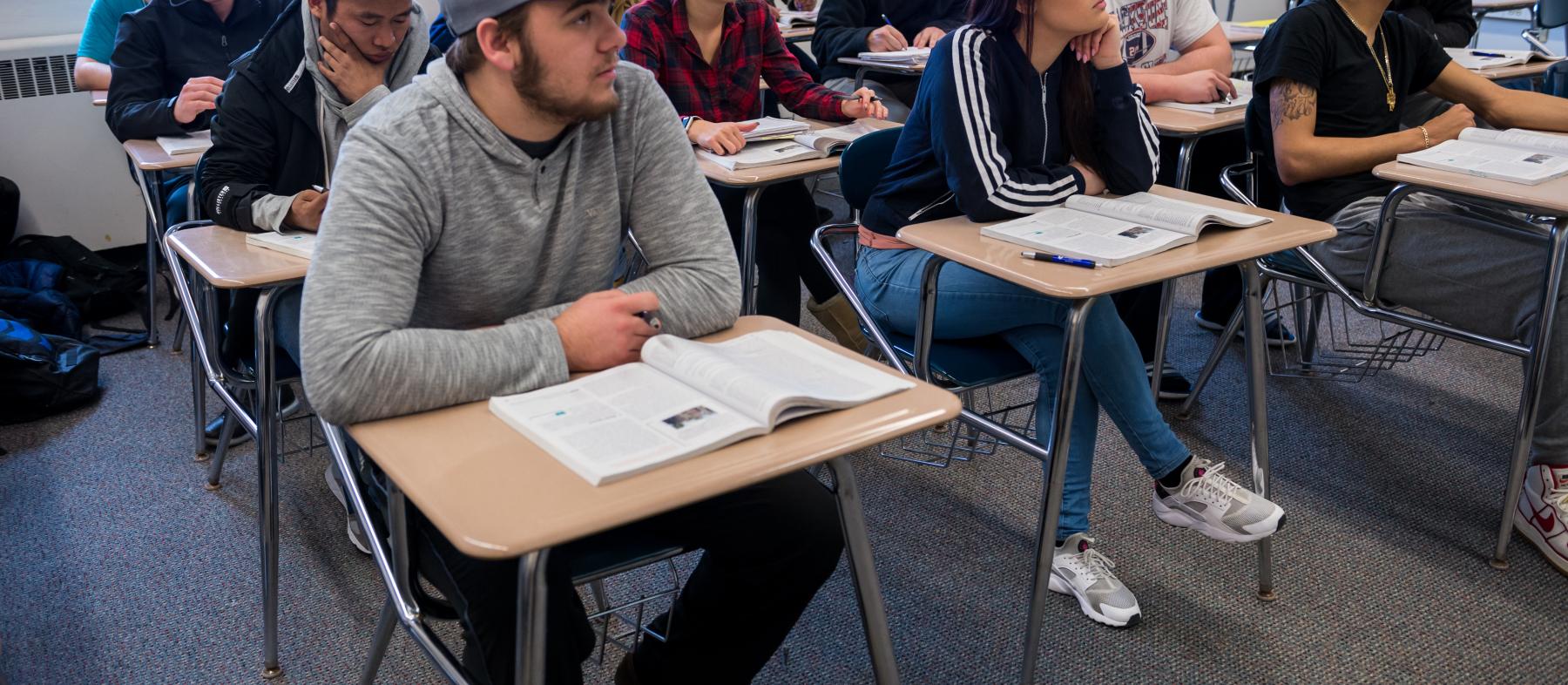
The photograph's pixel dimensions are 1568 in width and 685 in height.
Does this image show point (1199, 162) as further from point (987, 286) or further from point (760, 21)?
point (987, 286)

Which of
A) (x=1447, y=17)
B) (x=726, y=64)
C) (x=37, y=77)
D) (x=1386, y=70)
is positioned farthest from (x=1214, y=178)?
(x=37, y=77)

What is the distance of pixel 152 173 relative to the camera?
8.54ft

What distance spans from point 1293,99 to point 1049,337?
2.93 feet

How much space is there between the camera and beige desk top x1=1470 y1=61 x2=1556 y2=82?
2.87 metres

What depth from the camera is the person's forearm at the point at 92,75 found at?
314 cm

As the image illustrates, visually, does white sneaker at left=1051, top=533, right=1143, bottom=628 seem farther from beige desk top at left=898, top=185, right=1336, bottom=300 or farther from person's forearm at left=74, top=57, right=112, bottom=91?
person's forearm at left=74, top=57, right=112, bottom=91

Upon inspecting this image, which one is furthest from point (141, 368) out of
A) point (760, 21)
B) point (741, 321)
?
point (741, 321)

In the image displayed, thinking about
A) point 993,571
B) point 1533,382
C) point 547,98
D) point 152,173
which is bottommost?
point 993,571

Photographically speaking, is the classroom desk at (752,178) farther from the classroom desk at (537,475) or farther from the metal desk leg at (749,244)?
the classroom desk at (537,475)

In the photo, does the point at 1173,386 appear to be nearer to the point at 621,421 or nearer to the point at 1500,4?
the point at 621,421

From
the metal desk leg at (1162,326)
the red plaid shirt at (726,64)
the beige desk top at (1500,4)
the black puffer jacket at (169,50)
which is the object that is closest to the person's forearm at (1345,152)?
the metal desk leg at (1162,326)

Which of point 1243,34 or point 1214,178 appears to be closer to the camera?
point 1214,178

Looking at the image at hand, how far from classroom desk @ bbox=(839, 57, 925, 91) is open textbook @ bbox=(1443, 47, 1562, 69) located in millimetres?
1389

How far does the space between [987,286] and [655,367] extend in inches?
30.3
